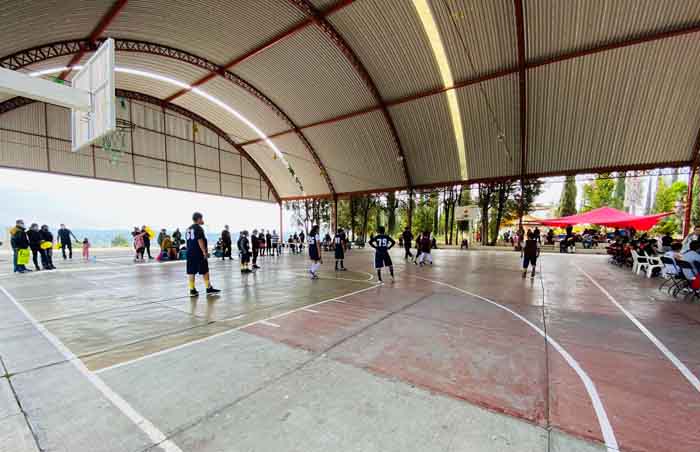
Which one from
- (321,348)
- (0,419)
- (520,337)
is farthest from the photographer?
(520,337)

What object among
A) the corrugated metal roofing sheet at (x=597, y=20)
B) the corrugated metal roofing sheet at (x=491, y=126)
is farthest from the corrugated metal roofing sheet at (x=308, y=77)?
the corrugated metal roofing sheet at (x=597, y=20)

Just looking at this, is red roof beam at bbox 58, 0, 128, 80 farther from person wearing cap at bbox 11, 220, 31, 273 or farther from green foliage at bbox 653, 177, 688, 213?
green foliage at bbox 653, 177, 688, 213

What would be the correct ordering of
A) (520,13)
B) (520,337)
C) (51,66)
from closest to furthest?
(520,337)
(520,13)
(51,66)

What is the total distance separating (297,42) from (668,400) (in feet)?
61.9

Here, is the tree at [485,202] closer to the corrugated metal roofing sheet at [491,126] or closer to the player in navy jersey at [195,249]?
the corrugated metal roofing sheet at [491,126]

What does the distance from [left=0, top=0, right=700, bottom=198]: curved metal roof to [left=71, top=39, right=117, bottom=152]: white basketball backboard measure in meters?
11.0

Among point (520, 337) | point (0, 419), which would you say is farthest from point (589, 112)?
point (0, 419)

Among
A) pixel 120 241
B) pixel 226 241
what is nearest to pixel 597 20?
pixel 226 241

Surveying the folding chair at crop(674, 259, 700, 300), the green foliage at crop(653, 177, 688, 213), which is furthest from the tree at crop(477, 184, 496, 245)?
the folding chair at crop(674, 259, 700, 300)

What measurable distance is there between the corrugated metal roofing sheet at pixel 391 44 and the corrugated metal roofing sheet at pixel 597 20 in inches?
193

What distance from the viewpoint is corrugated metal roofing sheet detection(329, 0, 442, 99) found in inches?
537

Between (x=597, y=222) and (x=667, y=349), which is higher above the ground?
(x=597, y=222)

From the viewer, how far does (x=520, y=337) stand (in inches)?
163

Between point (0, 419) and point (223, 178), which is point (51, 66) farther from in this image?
point (0, 419)
